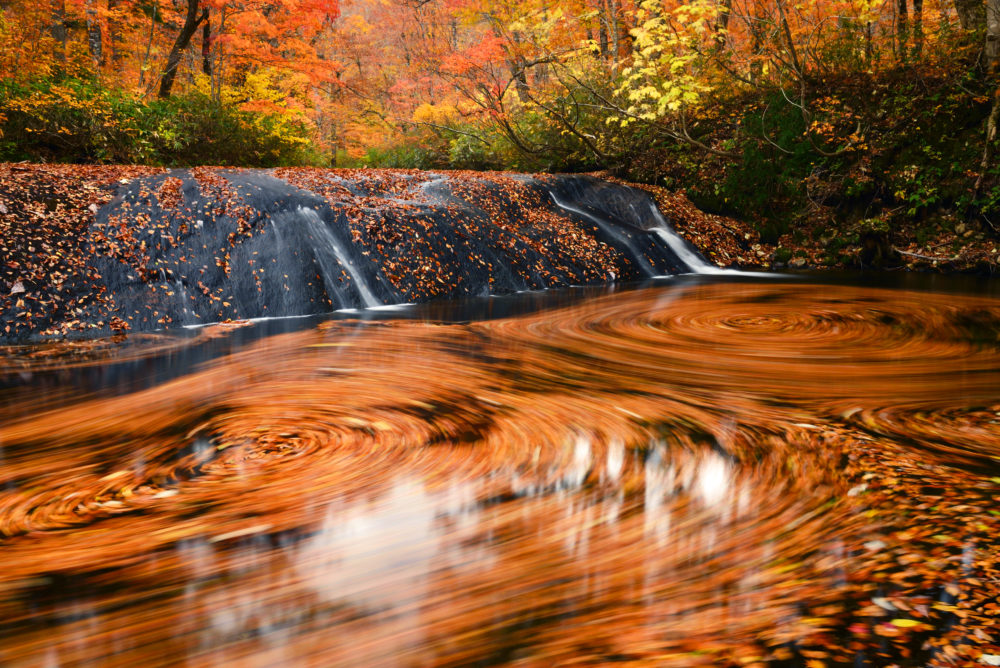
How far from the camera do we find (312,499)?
2.44 meters

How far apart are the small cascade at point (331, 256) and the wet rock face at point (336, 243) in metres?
0.02

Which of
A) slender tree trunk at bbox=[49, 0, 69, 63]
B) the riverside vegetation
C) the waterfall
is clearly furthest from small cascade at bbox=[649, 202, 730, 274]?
slender tree trunk at bbox=[49, 0, 69, 63]

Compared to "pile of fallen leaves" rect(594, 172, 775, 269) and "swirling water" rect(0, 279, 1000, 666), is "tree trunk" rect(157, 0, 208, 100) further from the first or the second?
"swirling water" rect(0, 279, 1000, 666)

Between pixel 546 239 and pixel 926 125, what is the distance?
612 centimetres

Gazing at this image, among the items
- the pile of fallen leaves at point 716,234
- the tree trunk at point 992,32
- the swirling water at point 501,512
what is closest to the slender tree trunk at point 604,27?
the pile of fallen leaves at point 716,234

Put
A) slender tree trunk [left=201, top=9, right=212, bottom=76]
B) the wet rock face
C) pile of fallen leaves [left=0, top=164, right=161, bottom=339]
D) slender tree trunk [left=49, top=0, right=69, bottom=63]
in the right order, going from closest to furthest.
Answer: pile of fallen leaves [left=0, top=164, right=161, bottom=339]
the wet rock face
slender tree trunk [left=49, top=0, right=69, bottom=63]
slender tree trunk [left=201, top=9, right=212, bottom=76]

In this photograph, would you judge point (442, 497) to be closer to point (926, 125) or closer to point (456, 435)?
point (456, 435)

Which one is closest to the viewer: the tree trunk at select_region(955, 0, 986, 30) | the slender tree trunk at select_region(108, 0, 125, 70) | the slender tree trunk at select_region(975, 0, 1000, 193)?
the slender tree trunk at select_region(975, 0, 1000, 193)

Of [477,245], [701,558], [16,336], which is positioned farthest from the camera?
[477,245]

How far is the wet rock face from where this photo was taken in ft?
21.3

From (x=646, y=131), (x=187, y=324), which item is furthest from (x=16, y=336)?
(x=646, y=131)

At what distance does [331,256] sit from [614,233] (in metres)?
4.88

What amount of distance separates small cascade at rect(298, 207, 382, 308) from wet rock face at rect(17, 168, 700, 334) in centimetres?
2

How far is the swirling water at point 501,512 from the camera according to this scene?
168 cm
